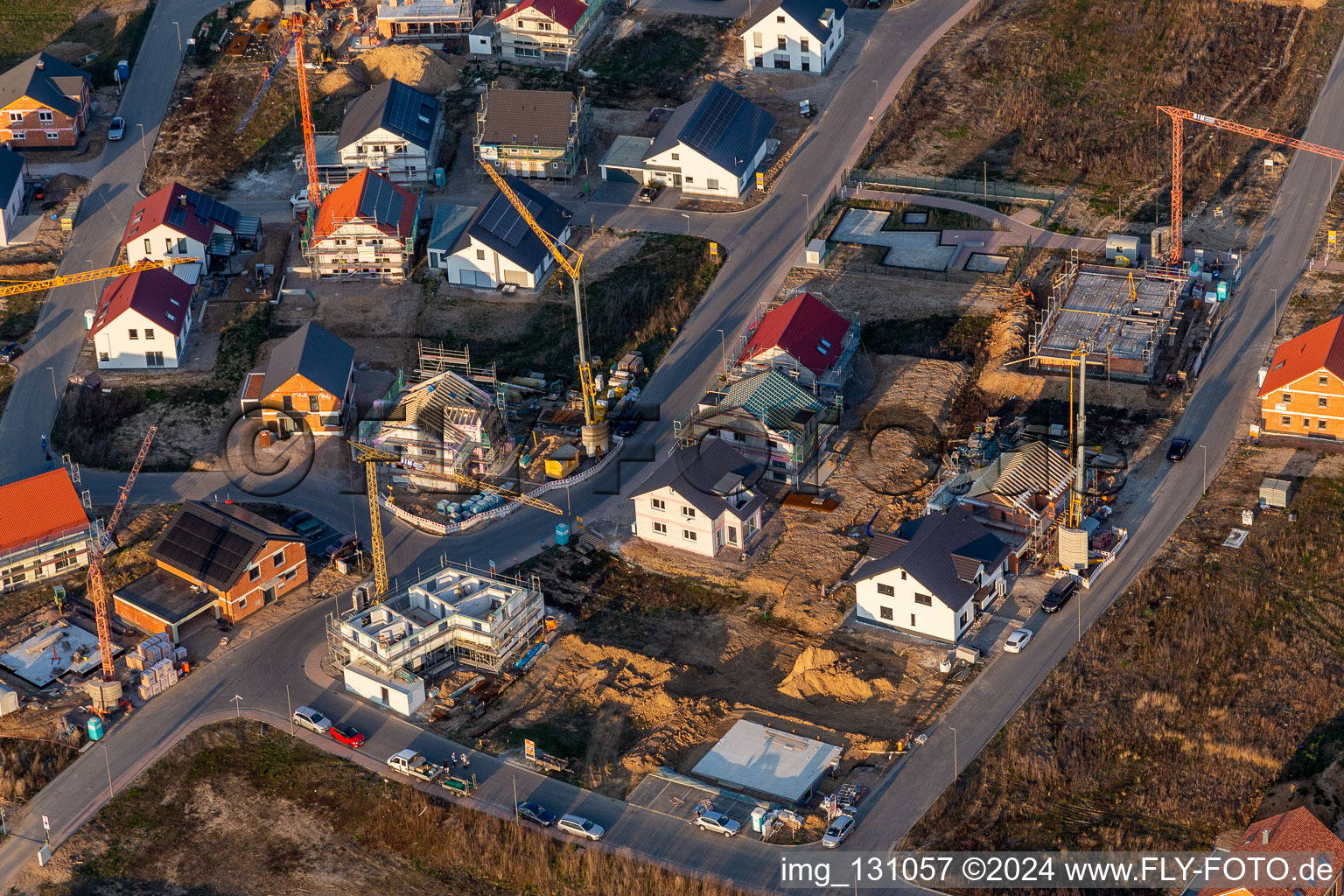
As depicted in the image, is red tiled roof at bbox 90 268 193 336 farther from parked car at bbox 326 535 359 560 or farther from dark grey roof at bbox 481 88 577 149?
dark grey roof at bbox 481 88 577 149

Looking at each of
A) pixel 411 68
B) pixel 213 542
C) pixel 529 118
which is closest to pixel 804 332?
pixel 529 118

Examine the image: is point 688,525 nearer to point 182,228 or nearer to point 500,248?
point 500,248

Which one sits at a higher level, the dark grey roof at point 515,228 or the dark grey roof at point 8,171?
the dark grey roof at point 515,228

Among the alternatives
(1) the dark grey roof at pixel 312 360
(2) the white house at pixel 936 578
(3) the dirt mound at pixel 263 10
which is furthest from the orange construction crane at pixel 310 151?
(2) the white house at pixel 936 578

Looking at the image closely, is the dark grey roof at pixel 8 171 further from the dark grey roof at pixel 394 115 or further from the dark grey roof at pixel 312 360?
the dark grey roof at pixel 312 360

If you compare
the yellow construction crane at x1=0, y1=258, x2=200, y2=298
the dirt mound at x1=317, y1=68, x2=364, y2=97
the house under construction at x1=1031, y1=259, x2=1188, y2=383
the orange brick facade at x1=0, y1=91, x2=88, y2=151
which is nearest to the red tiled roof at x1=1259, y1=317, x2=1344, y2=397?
the house under construction at x1=1031, y1=259, x2=1188, y2=383
